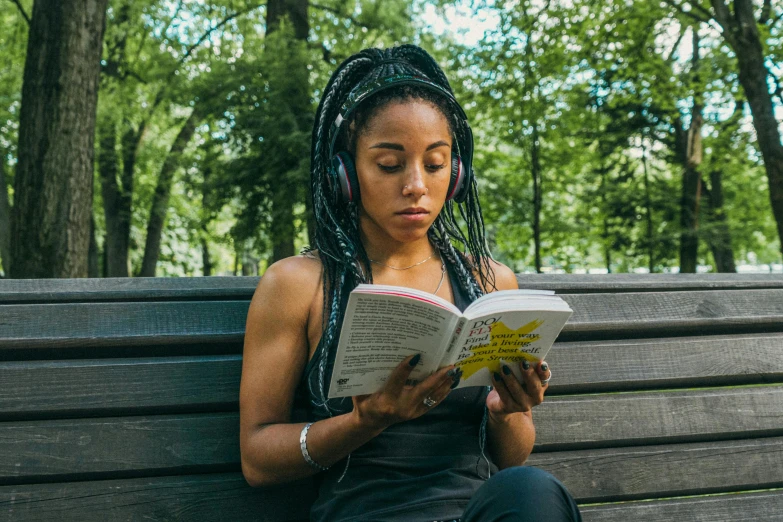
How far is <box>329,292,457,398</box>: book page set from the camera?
132 cm

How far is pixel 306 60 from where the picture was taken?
1055 centimetres

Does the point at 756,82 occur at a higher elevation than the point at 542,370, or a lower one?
higher

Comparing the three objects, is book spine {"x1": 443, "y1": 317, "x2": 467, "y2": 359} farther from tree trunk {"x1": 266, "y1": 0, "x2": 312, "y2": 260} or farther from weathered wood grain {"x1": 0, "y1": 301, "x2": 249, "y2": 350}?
tree trunk {"x1": 266, "y1": 0, "x2": 312, "y2": 260}

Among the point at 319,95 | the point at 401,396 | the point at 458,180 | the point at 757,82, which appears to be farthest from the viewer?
the point at 319,95

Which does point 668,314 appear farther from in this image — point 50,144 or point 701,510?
point 50,144

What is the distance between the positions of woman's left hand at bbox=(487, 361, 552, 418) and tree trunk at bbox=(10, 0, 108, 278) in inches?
155

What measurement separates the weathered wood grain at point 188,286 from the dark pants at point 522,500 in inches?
39.9

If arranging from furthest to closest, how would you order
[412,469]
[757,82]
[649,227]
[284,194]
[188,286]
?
1. [649,227]
2. [284,194]
3. [757,82]
4. [188,286]
5. [412,469]

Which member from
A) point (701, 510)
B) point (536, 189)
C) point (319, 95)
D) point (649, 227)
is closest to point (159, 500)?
point (701, 510)

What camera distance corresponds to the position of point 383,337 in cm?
138

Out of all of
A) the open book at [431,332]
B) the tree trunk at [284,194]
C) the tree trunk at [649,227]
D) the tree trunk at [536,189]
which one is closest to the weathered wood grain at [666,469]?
the open book at [431,332]

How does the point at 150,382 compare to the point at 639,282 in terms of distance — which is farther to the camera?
the point at 639,282

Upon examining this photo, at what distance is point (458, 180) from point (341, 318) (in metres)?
0.52

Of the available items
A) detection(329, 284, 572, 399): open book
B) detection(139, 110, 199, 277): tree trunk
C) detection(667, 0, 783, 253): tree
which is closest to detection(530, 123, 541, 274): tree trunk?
detection(667, 0, 783, 253): tree
